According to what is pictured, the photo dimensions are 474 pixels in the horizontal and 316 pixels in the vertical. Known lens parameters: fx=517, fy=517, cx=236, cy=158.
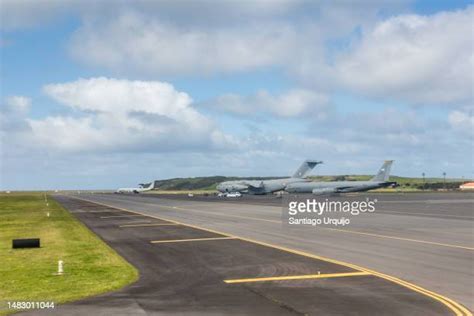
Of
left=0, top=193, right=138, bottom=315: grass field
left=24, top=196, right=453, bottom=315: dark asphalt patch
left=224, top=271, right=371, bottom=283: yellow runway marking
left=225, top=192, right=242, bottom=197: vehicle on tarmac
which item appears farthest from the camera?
left=225, top=192, right=242, bottom=197: vehicle on tarmac

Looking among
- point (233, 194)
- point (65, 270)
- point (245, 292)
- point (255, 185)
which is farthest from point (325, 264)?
point (255, 185)

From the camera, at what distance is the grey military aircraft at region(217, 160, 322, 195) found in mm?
138750

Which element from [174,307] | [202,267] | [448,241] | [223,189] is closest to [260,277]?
[202,267]

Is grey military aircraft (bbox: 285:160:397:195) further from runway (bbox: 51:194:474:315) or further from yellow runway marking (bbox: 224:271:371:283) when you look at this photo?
yellow runway marking (bbox: 224:271:371:283)

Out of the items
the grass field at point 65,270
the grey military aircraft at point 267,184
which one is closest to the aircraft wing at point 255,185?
the grey military aircraft at point 267,184

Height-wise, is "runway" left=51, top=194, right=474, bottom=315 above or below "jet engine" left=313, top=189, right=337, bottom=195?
below

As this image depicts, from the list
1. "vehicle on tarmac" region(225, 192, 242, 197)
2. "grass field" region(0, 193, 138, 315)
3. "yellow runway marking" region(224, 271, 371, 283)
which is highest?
"vehicle on tarmac" region(225, 192, 242, 197)

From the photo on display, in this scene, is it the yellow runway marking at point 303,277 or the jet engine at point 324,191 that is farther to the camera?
the jet engine at point 324,191

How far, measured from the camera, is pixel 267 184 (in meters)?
140

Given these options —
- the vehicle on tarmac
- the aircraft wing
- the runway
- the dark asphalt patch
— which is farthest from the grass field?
the aircraft wing

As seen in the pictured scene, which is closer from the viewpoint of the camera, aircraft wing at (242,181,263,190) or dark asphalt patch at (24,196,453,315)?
dark asphalt patch at (24,196,453,315)

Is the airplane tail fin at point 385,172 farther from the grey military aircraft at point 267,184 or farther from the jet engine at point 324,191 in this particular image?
the grey military aircraft at point 267,184

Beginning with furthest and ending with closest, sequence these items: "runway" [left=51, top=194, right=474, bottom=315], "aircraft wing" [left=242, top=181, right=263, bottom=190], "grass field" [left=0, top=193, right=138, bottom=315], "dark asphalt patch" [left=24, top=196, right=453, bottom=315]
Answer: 1. "aircraft wing" [left=242, top=181, right=263, bottom=190]
2. "grass field" [left=0, top=193, right=138, bottom=315]
3. "runway" [left=51, top=194, right=474, bottom=315]
4. "dark asphalt patch" [left=24, top=196, right=453, bottom=315]

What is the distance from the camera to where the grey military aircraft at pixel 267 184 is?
139 m
